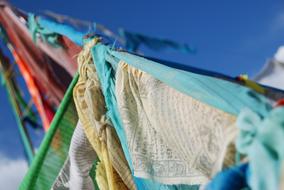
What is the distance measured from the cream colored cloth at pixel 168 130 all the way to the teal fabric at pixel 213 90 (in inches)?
0.8

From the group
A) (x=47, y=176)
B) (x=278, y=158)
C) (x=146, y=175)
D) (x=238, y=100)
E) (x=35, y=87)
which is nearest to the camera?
(x=278, y=158)

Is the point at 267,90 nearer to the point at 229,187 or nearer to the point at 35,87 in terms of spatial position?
the point at 229,187

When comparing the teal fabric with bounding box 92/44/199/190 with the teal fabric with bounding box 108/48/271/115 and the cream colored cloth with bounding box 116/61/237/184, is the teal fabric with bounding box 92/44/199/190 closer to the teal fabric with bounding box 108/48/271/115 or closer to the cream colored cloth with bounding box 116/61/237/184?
the cream colored cloth with bounding box 116/61/237/184

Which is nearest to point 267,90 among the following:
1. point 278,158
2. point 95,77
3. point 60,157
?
point 278,158

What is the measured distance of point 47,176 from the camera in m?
1.55

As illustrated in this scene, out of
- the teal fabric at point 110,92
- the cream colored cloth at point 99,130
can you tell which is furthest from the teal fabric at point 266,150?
the cream colored cloth at point 99,130

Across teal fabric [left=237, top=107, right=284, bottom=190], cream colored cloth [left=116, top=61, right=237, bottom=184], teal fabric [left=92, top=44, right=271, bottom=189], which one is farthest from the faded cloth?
teal fabric [left=237, top=107, right=284, bottom=190]

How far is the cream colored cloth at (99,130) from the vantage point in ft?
4.20

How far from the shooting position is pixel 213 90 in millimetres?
798

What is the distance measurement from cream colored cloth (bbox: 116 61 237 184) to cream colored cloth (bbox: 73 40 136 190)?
5.7 inches

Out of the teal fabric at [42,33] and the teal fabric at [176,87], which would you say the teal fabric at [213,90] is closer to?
the teal fabric at [176,87]

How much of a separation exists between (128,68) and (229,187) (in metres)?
0.56

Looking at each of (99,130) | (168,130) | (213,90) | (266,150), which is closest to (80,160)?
(99,130)

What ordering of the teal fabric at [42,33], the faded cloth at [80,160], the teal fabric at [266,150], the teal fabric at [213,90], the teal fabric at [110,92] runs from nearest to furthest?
the teal fabric at [266,150] < the teal fabric at [213,90] < the teal fabric at [110,92] < the faded cloth at [80,160] < the teal fabric at [42,33]
